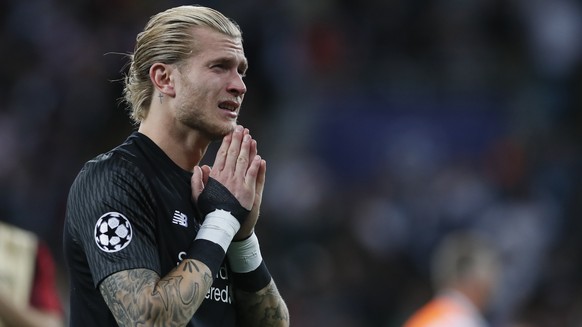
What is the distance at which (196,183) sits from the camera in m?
3.88

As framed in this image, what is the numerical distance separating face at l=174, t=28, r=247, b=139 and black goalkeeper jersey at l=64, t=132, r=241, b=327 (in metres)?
0.17

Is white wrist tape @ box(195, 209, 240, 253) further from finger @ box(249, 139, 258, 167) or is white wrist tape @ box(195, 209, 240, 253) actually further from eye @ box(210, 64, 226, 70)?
eye @ box(210, 64, 226, 70)

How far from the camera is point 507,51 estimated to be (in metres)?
14.3

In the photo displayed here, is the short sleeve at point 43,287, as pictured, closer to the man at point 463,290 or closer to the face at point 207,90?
the face at point 207,90

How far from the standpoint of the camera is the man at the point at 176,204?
11.5ft

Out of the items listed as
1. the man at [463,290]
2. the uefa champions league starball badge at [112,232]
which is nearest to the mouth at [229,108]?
the uefa champions league starball badge at [112,232]

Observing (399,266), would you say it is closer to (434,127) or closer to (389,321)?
(389,321)

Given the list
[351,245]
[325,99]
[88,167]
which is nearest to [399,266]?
[351,245]

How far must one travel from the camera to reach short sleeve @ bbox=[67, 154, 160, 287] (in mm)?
3512

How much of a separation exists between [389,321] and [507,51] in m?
4.45

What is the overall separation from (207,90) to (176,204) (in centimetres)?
39

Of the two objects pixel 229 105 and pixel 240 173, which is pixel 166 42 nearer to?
pixel 229 105

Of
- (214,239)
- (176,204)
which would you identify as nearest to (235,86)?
(176,204)

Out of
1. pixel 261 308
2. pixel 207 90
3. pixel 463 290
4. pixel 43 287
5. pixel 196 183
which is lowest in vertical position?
pixel 261 308
